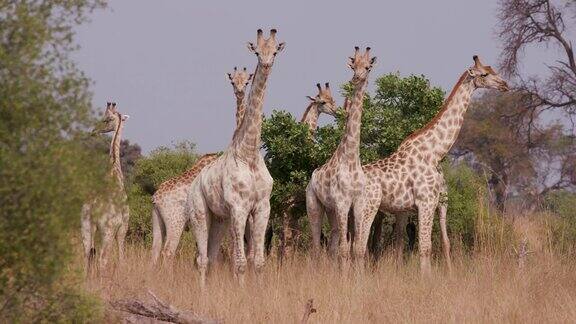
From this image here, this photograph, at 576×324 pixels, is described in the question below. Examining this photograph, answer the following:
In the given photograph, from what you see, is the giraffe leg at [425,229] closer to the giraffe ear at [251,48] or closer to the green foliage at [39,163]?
the giraffe ear at [251,48]

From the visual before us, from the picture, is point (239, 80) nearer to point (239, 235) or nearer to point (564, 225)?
point (239, 235)

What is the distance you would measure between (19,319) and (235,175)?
14.3 ft

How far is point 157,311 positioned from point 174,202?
4486mm

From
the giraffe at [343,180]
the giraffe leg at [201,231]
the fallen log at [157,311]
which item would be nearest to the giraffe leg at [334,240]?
the giraffe at [343,180]

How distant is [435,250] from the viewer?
14.0 meters

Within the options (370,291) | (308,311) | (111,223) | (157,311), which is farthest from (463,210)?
(157,311)

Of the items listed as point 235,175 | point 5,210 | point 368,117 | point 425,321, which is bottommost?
point 425,321

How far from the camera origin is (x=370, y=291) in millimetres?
9891

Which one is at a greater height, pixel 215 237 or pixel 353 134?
pixel 353 134

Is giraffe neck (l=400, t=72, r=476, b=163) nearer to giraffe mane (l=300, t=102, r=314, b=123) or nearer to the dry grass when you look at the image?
the dry grass

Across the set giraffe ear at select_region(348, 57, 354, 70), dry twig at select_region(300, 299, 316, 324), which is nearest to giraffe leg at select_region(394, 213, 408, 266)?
giraffe ear at select_region(348, 57, 354, 70)

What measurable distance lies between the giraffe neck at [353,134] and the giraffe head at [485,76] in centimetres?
163

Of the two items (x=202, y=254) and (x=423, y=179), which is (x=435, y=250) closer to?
(x=423, y=179)

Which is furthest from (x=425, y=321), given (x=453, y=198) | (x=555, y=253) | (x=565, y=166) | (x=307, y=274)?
(x=565, y=166)
